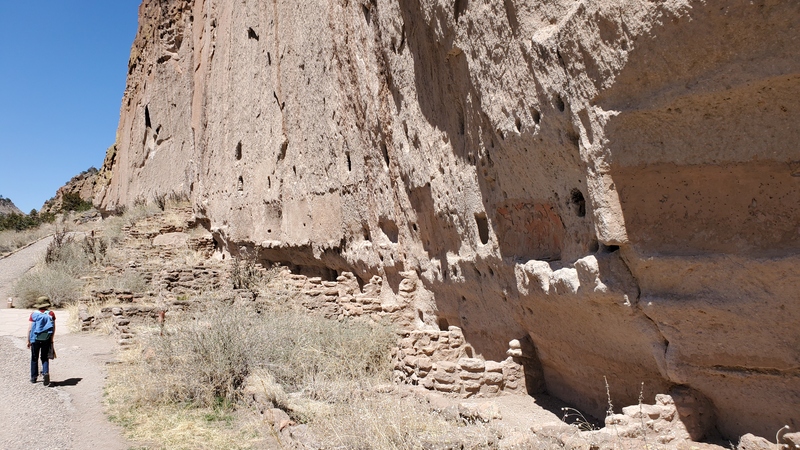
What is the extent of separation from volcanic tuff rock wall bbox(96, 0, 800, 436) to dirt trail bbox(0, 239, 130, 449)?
12.3ft

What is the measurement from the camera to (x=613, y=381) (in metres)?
4.97

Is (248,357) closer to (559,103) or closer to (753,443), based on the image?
(559,103)

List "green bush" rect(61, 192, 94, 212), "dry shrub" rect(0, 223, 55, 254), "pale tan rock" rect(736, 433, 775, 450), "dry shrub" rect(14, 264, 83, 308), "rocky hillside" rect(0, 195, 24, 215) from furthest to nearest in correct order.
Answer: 1. "rocky hillside" rect(0, 195, 24, 215)
2. "green bush" rect(61, 192, 94, 212)
3. "dry shrub" rect(0, 223, 55, 254)
4. "dry shrub" rect(14, 264, 83, 308)
5. "pale tan rock" rect(736, 433, 775, 450)

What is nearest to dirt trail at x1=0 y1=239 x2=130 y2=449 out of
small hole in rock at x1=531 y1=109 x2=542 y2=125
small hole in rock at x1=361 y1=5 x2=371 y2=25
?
small hole in rock at x1=531 y1=109 x2=542 y2=125

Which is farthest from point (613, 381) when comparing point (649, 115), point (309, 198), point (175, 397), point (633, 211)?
point (309, 198)

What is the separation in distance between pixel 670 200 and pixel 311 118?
815cm

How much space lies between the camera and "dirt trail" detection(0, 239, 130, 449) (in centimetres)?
495

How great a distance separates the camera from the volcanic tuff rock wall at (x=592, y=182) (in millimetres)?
3674

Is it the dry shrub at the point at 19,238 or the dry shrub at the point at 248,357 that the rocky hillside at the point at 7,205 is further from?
the dry shrub at the point at 248,357

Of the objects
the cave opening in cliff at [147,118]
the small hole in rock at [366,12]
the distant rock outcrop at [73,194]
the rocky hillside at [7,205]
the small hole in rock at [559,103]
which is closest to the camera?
the small hole in rock at [559,103]

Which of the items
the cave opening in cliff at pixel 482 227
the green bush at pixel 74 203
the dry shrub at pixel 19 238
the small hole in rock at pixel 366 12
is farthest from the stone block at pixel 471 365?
the green bush at pixel 74 203

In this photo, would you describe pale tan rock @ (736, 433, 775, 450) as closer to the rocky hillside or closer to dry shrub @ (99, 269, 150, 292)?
dry shrub @ (99, 269, 150, 292)

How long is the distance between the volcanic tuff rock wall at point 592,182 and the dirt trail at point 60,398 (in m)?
3.75

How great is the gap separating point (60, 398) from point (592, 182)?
5.50m
